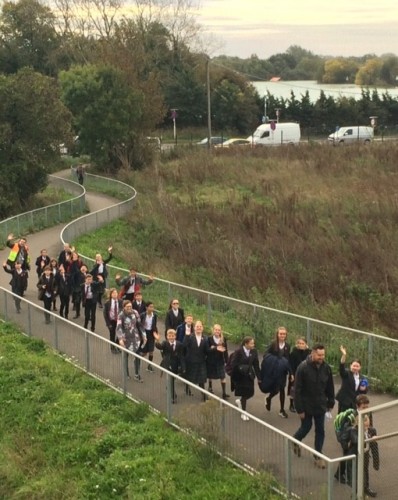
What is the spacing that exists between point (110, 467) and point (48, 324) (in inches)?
226

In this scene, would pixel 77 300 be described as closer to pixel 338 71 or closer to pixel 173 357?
pixel 173 357

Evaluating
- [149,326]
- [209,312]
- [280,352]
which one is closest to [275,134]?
[209,312]

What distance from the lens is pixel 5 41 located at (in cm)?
7538

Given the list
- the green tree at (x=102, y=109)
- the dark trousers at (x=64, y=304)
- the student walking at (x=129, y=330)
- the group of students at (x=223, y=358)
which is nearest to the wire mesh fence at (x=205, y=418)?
the group of students at (x=223, y=358)

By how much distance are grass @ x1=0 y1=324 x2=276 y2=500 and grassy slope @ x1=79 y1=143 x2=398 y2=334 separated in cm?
665

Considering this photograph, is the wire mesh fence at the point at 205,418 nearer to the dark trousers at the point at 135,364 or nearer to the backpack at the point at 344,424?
the dark trousers at the point at 135,364

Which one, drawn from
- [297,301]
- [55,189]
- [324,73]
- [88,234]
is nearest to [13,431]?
[297,301]

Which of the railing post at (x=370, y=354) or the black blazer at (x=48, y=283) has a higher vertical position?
the black blazer at (x=48, y=283)

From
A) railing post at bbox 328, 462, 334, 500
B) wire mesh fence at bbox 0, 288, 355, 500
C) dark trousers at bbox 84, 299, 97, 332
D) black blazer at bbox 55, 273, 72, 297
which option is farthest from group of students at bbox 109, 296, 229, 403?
black blazer at bbox 55, 273, 72, 297

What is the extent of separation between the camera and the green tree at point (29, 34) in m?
75.3

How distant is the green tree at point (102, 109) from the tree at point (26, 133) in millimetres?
10067

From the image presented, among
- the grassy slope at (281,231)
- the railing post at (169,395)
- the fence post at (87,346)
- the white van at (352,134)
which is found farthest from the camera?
the white van at (352,134)

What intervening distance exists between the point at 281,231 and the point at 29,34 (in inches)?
2267

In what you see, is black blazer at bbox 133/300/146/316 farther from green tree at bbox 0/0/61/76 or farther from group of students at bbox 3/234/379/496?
green tree at bbox 0/0/61/76
